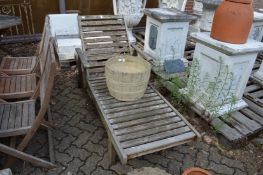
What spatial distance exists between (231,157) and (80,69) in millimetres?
2370

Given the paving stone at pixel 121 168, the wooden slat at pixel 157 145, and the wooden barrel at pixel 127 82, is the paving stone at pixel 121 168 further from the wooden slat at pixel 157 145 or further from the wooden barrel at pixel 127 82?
the wooden barrel at pixel 127 82

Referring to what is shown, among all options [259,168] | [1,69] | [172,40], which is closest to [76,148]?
[1,69]

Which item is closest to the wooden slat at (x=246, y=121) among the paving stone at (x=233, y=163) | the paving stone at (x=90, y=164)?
the paving stone at (x=233, y=163)

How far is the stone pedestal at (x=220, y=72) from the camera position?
9.31 ft

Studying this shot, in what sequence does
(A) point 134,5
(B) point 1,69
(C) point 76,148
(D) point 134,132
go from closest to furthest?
(D) point 134,132
(C) point 76,148
(B) point 1,69
(A) point 134,5

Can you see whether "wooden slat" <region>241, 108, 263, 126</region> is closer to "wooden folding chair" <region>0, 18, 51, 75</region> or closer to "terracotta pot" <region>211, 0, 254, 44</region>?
"terracotta pot" <region>211, 0, 254, 44</region>

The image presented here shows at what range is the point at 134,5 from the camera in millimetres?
5312

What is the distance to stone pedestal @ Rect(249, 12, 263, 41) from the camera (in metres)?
4.67

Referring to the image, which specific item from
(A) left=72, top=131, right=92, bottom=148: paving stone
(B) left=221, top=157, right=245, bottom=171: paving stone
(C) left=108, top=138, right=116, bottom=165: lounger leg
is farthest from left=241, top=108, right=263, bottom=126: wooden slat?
(A) left=72, top=131, right=92, bottom=148: paving stone

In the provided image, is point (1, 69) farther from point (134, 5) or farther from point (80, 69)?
point (134, 5)

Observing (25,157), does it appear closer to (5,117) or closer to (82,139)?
(5,117)

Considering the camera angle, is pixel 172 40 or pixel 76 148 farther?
pixel 172 40

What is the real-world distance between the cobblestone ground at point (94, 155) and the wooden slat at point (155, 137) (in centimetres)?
36

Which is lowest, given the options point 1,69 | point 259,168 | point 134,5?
point 259,168
